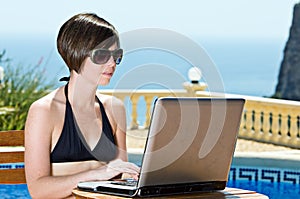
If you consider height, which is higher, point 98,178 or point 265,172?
point 98,178

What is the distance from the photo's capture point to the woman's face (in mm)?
2809

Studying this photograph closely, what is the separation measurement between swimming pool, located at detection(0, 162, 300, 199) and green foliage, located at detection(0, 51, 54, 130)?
1.41 meters

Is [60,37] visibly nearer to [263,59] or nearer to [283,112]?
[283,112]

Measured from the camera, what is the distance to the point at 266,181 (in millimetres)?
7016

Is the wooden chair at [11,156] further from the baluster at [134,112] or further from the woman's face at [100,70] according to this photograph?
the baluster at [134,112]

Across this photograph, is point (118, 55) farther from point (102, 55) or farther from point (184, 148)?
point (184, 148)

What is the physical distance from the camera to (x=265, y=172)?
7008 mm

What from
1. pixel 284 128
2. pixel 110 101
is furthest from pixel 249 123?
pixel 110 101

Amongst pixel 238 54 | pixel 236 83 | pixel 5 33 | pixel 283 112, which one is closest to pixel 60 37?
pixel 283 112

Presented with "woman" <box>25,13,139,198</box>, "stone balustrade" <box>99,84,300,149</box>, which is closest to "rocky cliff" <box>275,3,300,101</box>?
"stone balustrade" <box>99,84,300,149</box>

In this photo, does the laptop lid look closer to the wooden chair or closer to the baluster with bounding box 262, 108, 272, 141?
the wooden chair

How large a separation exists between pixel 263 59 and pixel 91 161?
4528cm

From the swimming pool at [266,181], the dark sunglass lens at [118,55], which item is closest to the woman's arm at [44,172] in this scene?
the dark sunglass lens at [118,55]

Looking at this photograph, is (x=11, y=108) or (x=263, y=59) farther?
(x=263, y=59)
